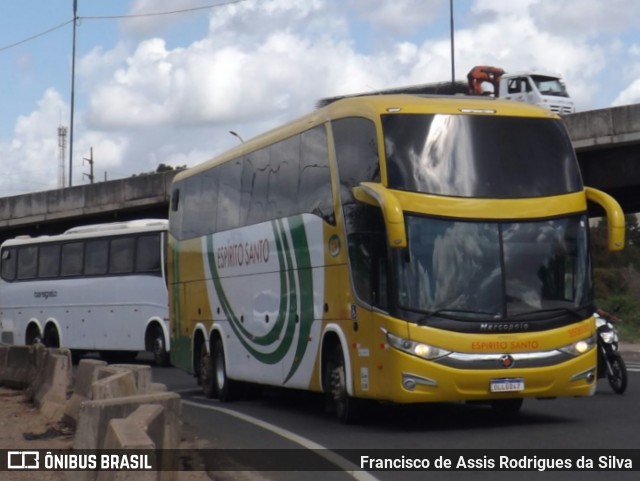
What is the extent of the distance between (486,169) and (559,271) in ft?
4.70

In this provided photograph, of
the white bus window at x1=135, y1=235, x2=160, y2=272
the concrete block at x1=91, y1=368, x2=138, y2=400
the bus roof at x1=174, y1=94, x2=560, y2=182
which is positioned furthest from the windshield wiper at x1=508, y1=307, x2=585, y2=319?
the white bus window at x1=135, y1=235, x2=160, y2=272

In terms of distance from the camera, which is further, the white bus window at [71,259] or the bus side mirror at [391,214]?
the white bus window at [71,259]

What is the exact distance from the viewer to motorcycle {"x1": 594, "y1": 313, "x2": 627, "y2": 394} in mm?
18188

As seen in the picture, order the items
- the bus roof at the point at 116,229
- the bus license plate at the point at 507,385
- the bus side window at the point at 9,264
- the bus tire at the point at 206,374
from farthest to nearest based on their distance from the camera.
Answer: the bus side window at the point at 9,264 → the bus roof at the point at 116,229 → the bus tire at the point at 206,374 → the bus license plate at the point at 507,385

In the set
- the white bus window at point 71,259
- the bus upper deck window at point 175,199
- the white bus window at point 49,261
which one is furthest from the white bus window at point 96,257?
the bus upper deck window at point 175,199

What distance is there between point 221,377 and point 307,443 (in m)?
7.33

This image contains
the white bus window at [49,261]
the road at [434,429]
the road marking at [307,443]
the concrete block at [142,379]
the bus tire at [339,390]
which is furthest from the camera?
the white bus window at [49,261]

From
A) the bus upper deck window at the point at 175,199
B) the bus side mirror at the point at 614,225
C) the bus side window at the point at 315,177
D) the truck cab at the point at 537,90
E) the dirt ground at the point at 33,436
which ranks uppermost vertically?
the truck cab at the point at 537,90

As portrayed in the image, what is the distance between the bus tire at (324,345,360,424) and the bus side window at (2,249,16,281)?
78.5ft

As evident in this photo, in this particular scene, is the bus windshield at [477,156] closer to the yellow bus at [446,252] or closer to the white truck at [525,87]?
the yellow bus at [446,252]

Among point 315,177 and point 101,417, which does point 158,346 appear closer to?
point 315,177

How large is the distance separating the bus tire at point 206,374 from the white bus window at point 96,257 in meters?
12.3

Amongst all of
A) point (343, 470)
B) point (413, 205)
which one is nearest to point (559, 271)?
point (413, 205)

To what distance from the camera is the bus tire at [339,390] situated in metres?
15.5
